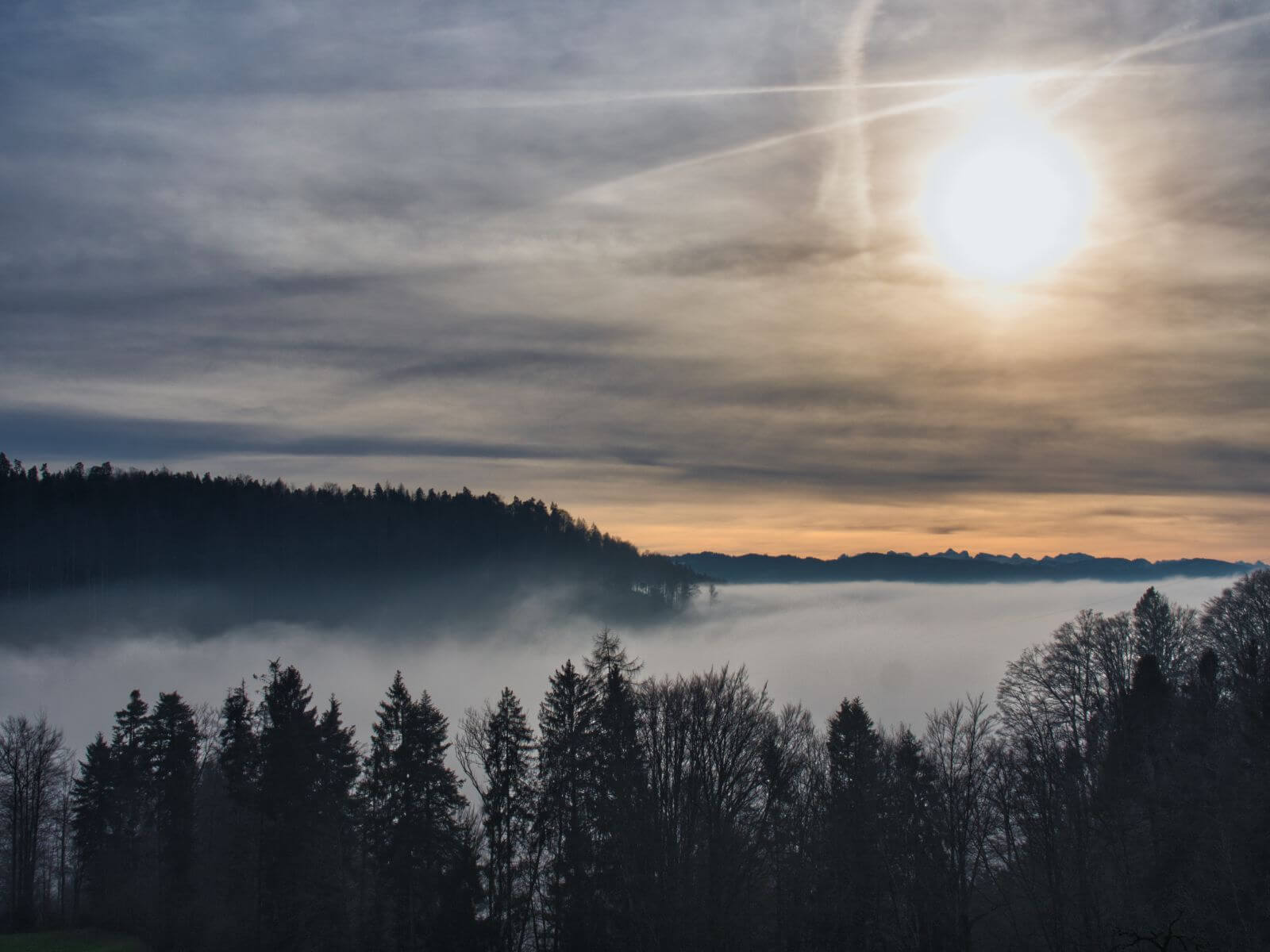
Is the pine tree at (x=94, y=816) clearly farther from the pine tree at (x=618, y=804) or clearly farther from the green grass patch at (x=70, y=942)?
the pine tree at (x=618, y=804)

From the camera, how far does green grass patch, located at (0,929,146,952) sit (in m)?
37.3

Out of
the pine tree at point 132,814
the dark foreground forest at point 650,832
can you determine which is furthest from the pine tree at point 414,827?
the pine tree at point 132,814

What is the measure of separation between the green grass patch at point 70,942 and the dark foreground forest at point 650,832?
4.18 feet

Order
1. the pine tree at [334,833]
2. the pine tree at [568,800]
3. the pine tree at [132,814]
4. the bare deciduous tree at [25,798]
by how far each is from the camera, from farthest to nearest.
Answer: the bare deciduous tree at [25,798] < the pine tree at [132,814] < the pine tree at [334,833] < the pine tree at [568,800]

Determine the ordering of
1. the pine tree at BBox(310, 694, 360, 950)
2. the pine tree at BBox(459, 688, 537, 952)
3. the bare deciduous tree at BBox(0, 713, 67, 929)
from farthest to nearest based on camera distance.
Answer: the bare deciduous tree at BBox(0, 713, 67, 929) → the pine tree at BBox(459, 688, 537, 952) → the pine tree at BBox(310, 694, 360, 950)

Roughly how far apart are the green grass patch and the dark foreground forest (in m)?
1.27

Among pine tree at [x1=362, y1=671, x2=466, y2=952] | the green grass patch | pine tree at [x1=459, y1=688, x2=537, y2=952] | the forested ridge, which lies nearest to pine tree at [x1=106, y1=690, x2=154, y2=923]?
the green grass patch

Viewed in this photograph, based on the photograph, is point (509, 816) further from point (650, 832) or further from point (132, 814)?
point (132, 814)

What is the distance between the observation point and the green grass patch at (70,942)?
37312mm

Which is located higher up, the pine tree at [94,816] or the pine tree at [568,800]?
the pine tree at [568,800]

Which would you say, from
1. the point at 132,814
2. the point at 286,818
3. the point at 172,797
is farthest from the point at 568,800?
the point at 132,814

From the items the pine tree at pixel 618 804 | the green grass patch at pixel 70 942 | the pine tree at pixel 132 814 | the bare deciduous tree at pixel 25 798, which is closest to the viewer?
the pine tree at pixel 618 804

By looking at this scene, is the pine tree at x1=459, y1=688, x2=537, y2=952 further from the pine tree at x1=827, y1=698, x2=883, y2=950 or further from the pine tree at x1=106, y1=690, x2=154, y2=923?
the pine tree at x1=106, y1=690, x2=154, y2=923

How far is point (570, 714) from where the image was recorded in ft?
126
